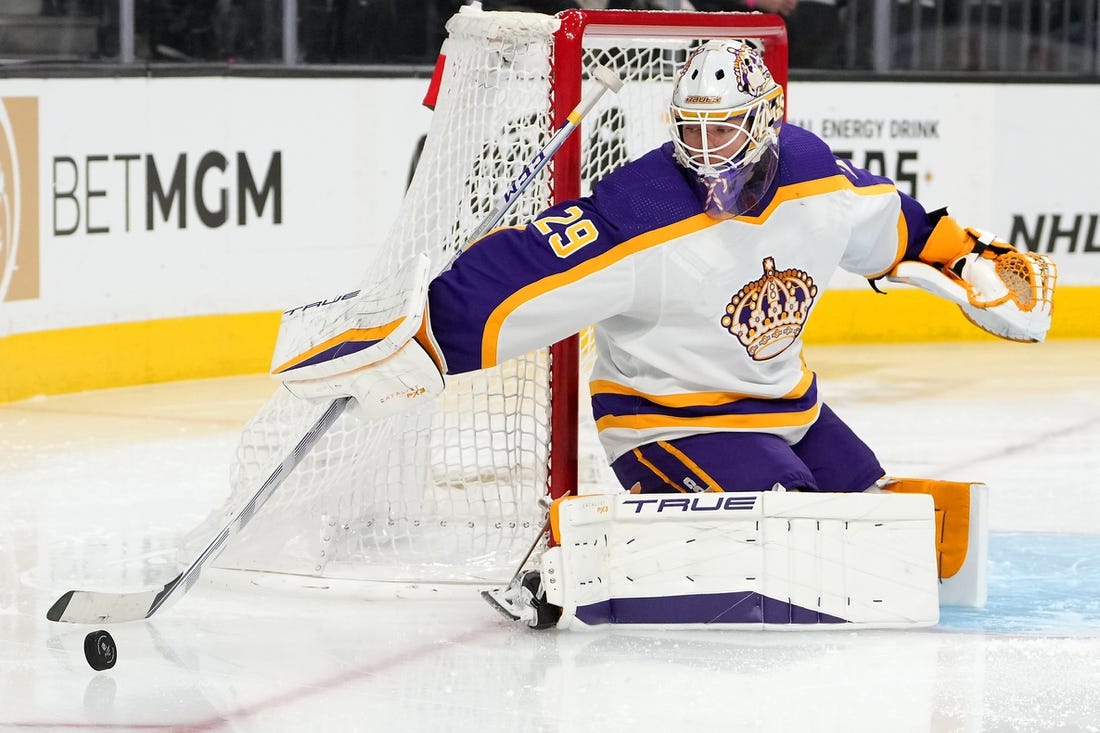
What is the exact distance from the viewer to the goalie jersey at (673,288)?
3000 mm

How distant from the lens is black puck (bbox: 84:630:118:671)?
9.24 feet

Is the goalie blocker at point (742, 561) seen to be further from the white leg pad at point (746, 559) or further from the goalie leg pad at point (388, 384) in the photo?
the goalie leg pad at point (388, 384)

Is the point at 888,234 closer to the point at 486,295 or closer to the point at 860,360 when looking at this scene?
the point at 486,295

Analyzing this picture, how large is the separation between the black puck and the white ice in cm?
2

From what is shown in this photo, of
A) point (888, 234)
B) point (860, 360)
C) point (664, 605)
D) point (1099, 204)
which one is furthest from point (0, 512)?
point (1099, 204)

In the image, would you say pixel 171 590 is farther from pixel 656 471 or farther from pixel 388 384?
pixel 656 471

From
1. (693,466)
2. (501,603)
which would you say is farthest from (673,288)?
(501,603)

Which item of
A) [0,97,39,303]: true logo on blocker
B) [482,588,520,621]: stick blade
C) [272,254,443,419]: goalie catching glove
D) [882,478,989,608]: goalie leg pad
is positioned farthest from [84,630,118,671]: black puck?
[0,97,39,303]: true logo on blocker

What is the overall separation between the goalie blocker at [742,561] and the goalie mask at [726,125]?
494mm

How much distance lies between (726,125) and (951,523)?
78cm

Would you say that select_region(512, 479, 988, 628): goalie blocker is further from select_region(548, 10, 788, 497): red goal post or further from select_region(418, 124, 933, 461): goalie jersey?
select_region(548, 10, 788, 497): red goal post

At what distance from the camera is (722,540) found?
9.96 ft

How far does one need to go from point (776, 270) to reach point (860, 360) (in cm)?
341

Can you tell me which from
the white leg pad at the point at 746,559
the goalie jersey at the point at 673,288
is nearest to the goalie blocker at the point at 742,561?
the white leg pad at the point at 746,559
